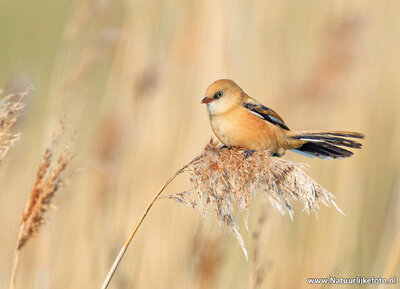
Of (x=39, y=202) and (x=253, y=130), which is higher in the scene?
(x=253, y=130)

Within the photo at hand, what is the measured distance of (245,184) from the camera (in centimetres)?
172

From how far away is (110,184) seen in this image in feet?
9.80

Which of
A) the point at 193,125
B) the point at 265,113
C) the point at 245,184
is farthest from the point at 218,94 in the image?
the point at 245,184

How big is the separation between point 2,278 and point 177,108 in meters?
1.31

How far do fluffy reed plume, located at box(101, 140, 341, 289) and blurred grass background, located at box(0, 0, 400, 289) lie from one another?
0.97 m

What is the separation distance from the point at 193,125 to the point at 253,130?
67 centimetres

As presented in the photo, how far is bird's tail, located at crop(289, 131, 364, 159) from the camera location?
220 centimetres

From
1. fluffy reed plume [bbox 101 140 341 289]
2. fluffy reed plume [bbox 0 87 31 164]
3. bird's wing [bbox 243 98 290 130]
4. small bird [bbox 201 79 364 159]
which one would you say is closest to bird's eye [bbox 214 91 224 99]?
small bird [bbox 201 79 364 159]

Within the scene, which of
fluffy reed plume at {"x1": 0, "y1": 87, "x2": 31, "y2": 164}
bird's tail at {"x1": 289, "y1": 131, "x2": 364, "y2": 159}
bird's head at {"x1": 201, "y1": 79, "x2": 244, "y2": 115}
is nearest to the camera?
fluffy reed plume at {"x1": 0, "y1": 87, "x2": 31, "y2": 164}

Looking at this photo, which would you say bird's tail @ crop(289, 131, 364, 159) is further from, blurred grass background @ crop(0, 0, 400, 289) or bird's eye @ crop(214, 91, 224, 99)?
blurred grass background @ crop(0, 0, 400, 289)

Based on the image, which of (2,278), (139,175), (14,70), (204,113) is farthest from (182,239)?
(14,70)

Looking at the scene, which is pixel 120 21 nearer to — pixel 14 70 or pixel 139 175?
pixel 14 70

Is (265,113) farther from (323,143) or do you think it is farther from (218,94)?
(323,143)

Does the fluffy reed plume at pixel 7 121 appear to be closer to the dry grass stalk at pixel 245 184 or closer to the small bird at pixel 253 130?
the dry grass stalk at pixel 245 184
